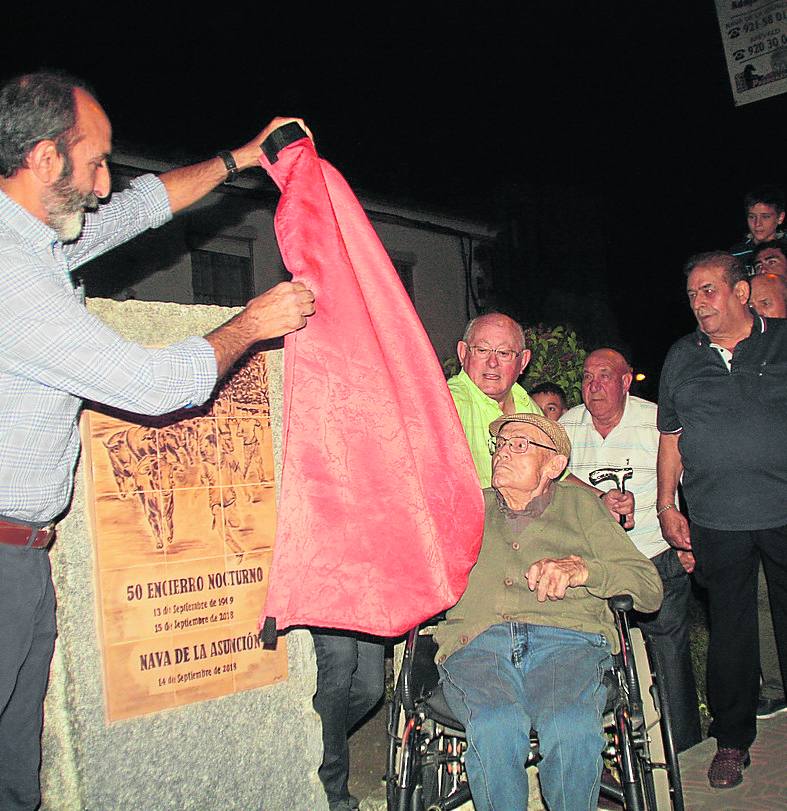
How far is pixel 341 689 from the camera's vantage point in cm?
358

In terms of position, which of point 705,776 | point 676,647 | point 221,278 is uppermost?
point 221,278

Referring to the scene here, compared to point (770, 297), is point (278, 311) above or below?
below

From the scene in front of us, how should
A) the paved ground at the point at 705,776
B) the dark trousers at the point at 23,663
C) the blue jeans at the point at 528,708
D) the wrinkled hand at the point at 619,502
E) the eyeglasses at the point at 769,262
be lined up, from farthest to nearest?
the eyeglasses at the point at 769,262, the wrinkled hand at the point at 619,502, the paved ground at the point at 705,776, the blue jeans at the point at 528,708, the dark trousers at the point at 23,663

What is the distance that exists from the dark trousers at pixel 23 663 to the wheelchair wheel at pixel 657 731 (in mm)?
2149

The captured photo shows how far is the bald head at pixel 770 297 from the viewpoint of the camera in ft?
16.3

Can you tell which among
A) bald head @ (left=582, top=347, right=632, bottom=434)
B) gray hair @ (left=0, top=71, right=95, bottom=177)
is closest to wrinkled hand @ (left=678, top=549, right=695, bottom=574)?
bald head @ (left=582, top=347, right=632, bottom=434)

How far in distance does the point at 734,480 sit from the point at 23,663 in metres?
3.19

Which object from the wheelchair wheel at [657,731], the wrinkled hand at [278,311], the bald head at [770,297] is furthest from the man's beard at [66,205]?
the bald head at [770,297]

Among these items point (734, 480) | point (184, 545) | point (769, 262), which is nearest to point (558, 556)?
point (734, 480)

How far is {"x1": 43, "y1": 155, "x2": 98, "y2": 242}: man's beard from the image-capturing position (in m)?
2.60

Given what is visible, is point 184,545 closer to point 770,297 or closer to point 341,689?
point 341,689

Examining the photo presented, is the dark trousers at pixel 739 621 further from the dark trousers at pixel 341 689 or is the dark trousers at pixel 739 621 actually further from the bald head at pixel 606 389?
the dark trousers at pixel 341 689

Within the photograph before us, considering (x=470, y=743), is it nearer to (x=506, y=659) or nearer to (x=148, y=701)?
(x=506, y=659)

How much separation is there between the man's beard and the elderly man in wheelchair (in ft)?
6.04
